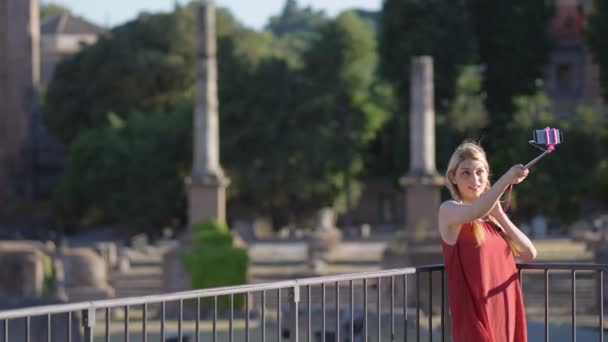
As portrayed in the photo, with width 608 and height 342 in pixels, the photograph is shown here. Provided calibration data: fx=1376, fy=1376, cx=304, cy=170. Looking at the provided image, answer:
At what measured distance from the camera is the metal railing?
217 inches

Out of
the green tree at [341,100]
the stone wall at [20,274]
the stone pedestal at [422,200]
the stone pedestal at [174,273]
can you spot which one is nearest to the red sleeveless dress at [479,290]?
the stone wall at [20,274]

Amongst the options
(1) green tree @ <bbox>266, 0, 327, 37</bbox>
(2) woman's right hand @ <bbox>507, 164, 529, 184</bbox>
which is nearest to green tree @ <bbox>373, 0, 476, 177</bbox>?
(2) woman's right hand @ <bbox>507, 164, 529, 184</bbox>

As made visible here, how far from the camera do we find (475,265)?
575 centimetres

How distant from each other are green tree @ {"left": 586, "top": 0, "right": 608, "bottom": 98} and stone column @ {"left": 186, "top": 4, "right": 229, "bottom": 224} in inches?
649

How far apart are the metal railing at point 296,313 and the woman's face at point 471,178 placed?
28.1 inches

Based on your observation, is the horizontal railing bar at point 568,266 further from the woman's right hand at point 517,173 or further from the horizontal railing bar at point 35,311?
the horizontal railing bar at point 35,311

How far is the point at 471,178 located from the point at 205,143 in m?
21.4

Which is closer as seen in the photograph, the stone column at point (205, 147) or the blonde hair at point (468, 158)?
the blonde hair at point (468, 158)

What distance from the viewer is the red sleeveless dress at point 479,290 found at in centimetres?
574

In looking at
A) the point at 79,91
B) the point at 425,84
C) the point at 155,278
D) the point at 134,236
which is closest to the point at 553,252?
the point at 425,84

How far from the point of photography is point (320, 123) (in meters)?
43.9

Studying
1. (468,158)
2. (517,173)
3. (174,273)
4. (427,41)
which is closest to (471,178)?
(468,158)

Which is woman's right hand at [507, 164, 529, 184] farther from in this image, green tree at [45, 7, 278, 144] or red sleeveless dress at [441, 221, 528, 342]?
green tree at [45, 7, 278, 144]

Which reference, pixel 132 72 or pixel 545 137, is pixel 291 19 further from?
pixel 545 137
